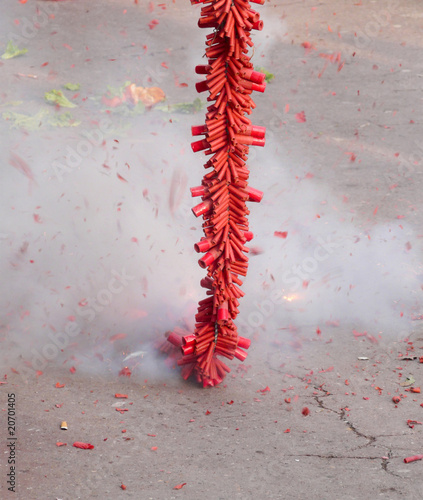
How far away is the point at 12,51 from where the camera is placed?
381 inches

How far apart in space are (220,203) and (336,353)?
152 centimetres

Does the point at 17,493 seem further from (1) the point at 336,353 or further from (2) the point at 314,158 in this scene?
(2) the point at 314,158

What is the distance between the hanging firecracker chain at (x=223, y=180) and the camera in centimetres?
401

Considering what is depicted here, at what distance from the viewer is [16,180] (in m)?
6.97

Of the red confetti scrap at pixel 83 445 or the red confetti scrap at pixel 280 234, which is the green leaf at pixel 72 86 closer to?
the red confetti scrap at pixel 280 234

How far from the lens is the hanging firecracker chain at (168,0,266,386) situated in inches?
158

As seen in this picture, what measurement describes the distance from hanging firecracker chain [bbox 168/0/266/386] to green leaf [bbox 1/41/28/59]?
6202 millimetres

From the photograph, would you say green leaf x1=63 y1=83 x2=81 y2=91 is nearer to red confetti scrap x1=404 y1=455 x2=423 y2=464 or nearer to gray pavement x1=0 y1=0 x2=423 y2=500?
gray pavement x1=0 y1=0 x2=423 y2=500

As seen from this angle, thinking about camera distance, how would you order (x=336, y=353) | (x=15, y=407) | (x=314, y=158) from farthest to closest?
(x=314, y=158) < (x=336, y=353) < (x=15, y=407)

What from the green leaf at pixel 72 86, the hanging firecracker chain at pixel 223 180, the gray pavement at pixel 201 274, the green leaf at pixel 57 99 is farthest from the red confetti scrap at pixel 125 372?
the green leaf at pixel 72 86

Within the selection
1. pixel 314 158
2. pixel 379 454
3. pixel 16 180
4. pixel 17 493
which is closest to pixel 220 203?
pixel 379 454

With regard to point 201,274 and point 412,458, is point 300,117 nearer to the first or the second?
point 201,274

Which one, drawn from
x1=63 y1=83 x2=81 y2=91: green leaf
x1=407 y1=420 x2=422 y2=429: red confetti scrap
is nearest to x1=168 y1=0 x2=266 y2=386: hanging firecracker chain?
x1=407 y1=420 x2=422 y2=429: red confetti scrap

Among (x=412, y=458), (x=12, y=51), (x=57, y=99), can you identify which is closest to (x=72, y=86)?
(x=57, y=99)
